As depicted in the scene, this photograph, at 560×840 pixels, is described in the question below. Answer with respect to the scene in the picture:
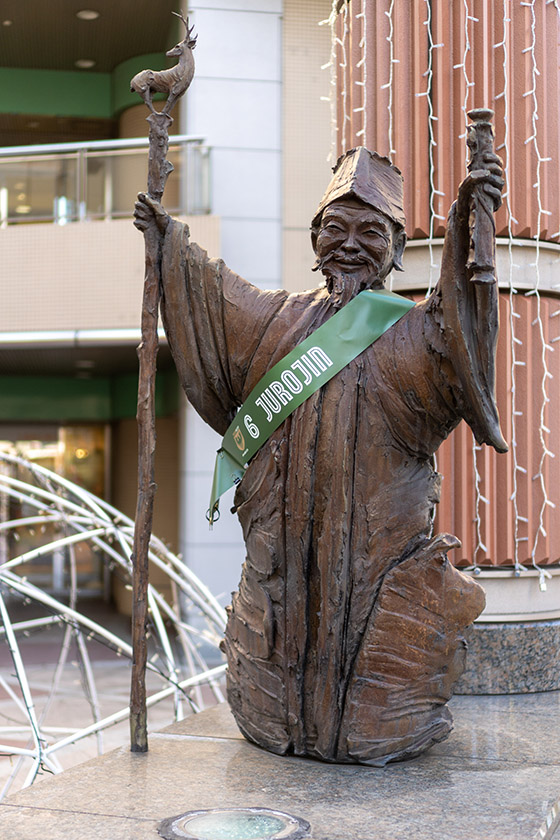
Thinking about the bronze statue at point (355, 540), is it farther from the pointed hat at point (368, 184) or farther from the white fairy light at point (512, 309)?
the white fairy light at point (512, 309)

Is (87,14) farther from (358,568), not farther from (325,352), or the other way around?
(358,568)

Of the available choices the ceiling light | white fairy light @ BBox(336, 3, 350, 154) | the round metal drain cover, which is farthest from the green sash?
the ceiling light

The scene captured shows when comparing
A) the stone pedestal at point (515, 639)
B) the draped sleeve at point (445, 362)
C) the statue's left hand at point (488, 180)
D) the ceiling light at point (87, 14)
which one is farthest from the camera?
the ceiling light at point (87, 14)

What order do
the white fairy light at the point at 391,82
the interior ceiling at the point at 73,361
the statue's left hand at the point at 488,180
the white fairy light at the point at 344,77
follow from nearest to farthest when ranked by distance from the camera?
the statue's left hand at the point at 488,180, the white fairy light at the point at 391,82, the white fairy light at the point at 344,77, the interior ceiling at the point at 73,361

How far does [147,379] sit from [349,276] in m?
0.68

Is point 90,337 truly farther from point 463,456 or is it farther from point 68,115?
point 463,456

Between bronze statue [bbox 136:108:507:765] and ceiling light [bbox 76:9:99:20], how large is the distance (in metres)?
8.78

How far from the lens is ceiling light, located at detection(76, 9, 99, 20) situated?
35.8 ft

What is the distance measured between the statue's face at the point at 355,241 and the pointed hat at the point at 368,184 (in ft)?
0.08

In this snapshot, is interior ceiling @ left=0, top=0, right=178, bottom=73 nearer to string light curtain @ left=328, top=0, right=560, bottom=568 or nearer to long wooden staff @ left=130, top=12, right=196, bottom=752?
string light curtain @ left=328, top=0, right=560, bottom=568

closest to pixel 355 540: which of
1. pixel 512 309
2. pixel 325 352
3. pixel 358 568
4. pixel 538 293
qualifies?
pixel 358 568

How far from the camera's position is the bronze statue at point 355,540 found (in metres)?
2.96

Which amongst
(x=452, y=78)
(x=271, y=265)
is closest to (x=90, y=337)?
(x=271, y=265)

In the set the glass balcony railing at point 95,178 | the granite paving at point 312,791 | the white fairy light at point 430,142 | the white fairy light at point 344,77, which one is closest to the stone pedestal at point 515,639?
the granite paving at point 312,791
